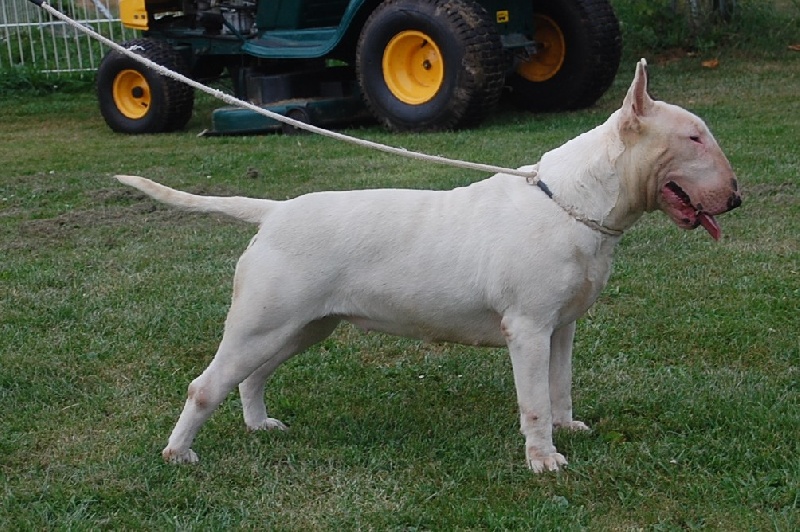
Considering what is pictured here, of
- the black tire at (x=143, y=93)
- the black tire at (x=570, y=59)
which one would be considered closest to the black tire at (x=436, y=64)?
the black tire at (x=570, y=59)

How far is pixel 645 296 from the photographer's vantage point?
237 inches

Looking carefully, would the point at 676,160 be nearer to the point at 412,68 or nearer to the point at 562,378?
the point at 562,378

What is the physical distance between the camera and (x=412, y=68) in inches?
458

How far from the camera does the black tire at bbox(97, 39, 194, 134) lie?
12.4 m

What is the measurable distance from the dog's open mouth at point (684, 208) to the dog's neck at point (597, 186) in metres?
0.14

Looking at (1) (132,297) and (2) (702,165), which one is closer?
(2) (702,165)

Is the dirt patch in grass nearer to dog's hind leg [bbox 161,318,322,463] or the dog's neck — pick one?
dog's hind leg [bbox 161,318,322,463]

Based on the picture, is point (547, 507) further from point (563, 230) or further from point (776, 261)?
point (776, 261)

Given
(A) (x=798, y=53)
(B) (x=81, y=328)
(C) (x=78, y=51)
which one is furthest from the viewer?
(C) (x=78, y=51)

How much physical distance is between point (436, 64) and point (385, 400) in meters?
6.99

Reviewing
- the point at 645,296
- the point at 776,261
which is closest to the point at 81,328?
the point at 645,296

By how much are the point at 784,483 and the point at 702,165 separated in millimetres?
1089

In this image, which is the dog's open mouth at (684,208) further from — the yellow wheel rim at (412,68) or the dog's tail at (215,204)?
the yellow wheel rim at (412,68)

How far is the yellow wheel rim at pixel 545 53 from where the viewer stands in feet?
40.5
